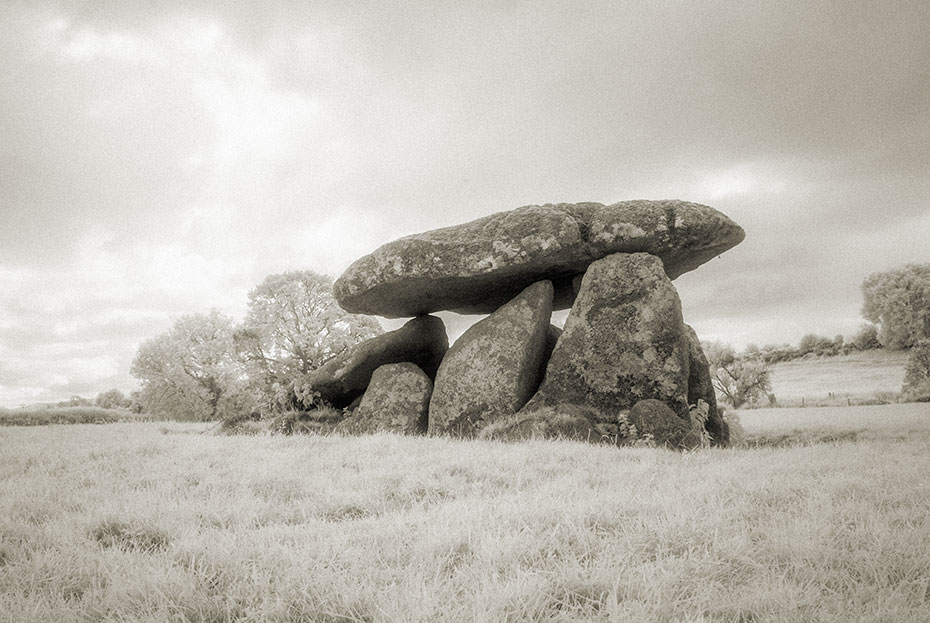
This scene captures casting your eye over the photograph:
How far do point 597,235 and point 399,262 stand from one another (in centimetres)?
469

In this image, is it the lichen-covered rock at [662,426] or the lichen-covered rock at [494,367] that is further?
the lichen-covered rock at [494,367]

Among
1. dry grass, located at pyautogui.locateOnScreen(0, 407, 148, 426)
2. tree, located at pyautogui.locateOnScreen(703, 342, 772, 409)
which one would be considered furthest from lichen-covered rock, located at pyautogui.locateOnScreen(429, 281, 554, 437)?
tree, located at pyautogui.locateOnScreen(703, 342, 772, 409)

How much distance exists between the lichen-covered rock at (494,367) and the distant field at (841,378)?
3319 cm

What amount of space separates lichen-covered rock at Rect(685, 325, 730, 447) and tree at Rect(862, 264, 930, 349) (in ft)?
133

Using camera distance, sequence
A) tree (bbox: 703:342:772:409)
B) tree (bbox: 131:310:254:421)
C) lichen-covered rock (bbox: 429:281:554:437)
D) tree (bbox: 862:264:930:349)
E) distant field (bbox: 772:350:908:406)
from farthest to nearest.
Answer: tree (bbox: 862:264:930:349), tree (bbox: 703:342:772:409), distant field (bbox: 772:350:908:406), tree (bbox: 131:310:254:421), lichen-covered rock (bbox: 429:281:554:437)

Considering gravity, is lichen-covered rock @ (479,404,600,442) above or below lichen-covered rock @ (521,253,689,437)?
below

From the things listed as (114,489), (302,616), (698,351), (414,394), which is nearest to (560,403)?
(414,394)

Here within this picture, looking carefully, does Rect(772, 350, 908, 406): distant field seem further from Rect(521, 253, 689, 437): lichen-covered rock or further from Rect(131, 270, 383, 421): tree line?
Rect(131, 270, 383, 421): tree line

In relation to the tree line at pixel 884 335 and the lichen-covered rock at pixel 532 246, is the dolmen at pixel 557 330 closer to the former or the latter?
the lichen-covered rock at pixel 532 246

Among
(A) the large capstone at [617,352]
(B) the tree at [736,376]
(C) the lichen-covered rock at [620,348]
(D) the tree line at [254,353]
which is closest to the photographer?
(A) the large capstone at [617,352]

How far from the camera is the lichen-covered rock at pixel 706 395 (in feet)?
39.4

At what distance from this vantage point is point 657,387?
412 inches

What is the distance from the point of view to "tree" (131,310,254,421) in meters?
30.4

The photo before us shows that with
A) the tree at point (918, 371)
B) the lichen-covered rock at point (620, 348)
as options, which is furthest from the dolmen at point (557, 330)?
the tree at point (918, 371)
